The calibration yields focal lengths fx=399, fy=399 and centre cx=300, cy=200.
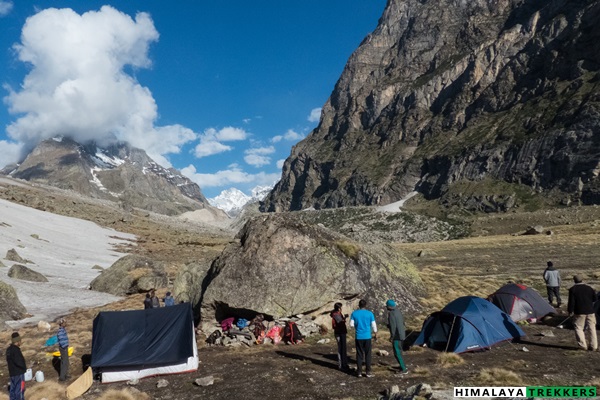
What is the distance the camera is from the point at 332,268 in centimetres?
2234

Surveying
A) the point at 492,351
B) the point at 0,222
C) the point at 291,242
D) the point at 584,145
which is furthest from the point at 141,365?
the point at 584,145

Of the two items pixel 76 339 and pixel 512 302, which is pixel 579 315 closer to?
pixel 512 302

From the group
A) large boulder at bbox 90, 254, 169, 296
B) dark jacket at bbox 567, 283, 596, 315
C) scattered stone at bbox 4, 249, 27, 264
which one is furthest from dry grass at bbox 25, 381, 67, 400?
scattered stone at bbox 4, 249, 27, 264

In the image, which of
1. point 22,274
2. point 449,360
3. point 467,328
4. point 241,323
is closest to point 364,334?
point 449,360

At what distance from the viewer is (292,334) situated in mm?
19781

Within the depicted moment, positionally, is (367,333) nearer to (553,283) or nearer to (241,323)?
(241,323)

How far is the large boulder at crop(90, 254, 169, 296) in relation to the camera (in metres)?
37.0

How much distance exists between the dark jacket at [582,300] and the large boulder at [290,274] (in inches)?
371

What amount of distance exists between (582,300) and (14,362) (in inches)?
809

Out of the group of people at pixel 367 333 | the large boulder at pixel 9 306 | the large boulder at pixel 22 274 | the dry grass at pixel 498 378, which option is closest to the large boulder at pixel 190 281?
the large boulder at pixel 9 306

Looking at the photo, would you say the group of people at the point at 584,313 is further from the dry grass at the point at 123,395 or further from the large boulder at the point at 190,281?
the large boulder at the point at 190,281

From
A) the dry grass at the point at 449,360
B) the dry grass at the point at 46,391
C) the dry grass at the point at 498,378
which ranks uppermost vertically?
the dry grass at the point at 498,378

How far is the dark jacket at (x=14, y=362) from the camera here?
43.7 ft

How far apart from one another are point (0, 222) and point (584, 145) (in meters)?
178
